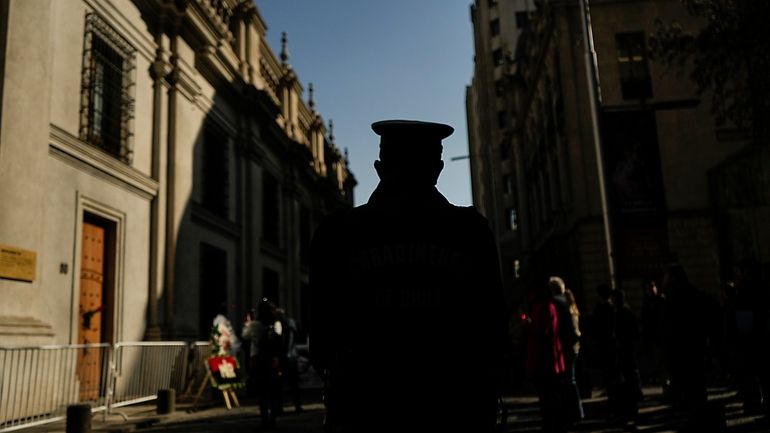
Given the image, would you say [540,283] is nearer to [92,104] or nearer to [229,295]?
[92,104]

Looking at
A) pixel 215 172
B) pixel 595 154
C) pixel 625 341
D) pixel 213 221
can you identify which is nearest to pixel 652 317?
pixel 625 341

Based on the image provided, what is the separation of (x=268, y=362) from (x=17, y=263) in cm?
379

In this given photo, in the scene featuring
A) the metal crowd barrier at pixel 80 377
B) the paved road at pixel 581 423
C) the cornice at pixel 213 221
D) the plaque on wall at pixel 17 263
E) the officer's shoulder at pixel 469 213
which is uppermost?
the cornice at pixel 213 221

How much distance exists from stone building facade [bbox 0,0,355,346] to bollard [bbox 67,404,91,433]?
1.75 m

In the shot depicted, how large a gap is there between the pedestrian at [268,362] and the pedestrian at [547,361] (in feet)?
12.7

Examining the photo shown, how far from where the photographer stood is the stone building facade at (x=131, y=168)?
→ 9766 millimetres

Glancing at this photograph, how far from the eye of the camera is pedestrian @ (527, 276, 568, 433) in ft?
22.3

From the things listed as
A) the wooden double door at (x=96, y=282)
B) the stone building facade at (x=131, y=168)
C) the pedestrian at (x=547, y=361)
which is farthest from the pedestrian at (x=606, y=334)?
the wooden double door at (x=96, y=282)

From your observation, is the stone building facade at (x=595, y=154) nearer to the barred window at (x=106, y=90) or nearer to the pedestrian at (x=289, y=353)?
the pedestrian at (x=289, y=353)

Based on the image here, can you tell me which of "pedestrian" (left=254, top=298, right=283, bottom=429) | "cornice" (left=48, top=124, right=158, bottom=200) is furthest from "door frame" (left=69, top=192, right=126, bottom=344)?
"pedestrian" (left=254, top=298, right=283, bottom=429)

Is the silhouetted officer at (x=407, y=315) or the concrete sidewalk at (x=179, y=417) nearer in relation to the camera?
the silhouetted officer at (x=407, y=315)

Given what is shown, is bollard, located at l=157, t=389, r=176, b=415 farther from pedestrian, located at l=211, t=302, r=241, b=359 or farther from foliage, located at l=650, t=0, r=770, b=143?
foliage, located at l=650, t=0, r=770, b=143

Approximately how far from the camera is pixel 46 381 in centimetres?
877

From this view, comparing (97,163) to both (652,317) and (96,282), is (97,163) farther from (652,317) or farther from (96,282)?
(652,317)
